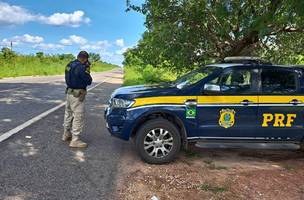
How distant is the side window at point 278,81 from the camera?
673 centimetres

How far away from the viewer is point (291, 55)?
13.6 meters

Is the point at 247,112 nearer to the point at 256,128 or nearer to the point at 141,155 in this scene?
the point at 256,128

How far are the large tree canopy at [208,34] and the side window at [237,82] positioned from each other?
428 cm

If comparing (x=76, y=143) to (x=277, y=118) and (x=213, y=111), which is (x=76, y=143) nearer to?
(x=213, y=111)

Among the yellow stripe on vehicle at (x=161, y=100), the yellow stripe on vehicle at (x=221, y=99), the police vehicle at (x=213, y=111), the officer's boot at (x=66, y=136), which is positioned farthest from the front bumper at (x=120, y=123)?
the officer's boot at (x=66, y=136)

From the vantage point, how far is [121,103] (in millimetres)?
6586

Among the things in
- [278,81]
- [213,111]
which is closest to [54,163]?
[213,111]

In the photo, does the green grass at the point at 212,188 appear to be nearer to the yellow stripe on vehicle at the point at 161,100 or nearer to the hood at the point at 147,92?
the yellow stripe on vehicle at the point at 161,100

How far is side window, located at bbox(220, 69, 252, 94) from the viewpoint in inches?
261

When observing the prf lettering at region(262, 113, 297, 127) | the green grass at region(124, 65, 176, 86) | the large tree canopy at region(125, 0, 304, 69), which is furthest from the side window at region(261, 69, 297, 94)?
the green grass at region(124, 65, 176, 86)

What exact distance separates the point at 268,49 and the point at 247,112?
7671 millimetres

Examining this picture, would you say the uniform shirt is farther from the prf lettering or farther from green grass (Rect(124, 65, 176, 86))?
green grass (Rect(124, 65, 176, 86))

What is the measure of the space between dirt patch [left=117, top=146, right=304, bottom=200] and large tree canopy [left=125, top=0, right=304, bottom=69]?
189 inches

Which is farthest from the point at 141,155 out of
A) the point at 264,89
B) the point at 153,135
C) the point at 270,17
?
the point at 270,17
